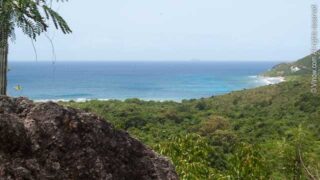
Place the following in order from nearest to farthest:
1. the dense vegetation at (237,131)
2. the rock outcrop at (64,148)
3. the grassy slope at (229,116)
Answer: the rock outcrop at (64,148) < the dense vegetation at (237,131) < the grassy slope at (229,116)

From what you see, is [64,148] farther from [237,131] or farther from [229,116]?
[229,116]

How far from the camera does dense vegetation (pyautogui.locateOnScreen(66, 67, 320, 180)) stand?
45.2 ft

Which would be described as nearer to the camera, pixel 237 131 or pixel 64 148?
pixel 64 148

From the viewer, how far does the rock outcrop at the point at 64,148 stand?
376cm

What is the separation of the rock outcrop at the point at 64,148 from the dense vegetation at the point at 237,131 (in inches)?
62.2

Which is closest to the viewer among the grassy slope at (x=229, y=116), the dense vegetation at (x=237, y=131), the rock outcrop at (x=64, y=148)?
the rock outcrop at (x=64, y=148)

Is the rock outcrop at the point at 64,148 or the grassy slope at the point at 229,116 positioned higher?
the rock outcrop at the point at 64,148

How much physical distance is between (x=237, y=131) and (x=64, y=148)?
60.8 metres

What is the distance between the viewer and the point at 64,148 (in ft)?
13.0

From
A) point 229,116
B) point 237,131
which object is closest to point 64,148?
point 237,131

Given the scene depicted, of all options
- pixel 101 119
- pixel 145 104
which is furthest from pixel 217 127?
pixel 101 119

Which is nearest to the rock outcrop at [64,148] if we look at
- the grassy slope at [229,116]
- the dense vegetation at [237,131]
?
the dense vegetation at [237,131]

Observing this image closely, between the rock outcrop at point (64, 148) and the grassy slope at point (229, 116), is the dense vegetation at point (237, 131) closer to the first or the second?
the grassy slope at point (229, 116)

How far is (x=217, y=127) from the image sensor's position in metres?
64.2
